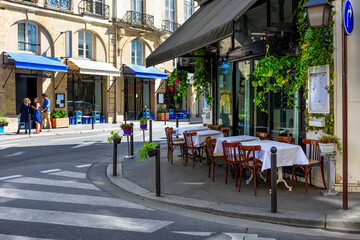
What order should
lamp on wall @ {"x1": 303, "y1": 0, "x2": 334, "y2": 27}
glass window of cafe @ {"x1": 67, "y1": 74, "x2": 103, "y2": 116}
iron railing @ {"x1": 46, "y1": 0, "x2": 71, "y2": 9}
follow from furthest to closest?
1. glass window of cafe @ {"x1": 67, "y1": 74, "x2": 103, "y2": 116}
2. iron railing @ {"x1": 46, "y1": 0, "x2": 71, "y2": 9}
3. lamp on wall @ {"x1": 303, "y1": 0, "x2": 334, "y2": 27}

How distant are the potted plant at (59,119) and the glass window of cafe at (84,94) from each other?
1780 millimetres

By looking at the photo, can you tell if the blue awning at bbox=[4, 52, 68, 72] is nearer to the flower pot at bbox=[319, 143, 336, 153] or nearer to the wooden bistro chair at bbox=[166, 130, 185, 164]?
the wooden bistro chair at bbox=[166, 130, 185, 164]

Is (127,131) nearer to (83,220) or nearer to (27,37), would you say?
(83,220)

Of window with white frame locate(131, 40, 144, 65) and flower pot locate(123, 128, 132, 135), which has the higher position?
window with white frame locate(131, 40, 144, 65)

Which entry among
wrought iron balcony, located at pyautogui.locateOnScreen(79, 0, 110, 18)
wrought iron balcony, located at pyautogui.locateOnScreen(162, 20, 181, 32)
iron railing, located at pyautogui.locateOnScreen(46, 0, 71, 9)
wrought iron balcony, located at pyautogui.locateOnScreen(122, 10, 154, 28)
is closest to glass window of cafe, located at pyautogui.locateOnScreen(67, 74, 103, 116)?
wrought iron balcony, located at pyautogui.locateOnScreen(79, 0, 110, 18)

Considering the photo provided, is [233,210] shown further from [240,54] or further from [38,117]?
[38,117]

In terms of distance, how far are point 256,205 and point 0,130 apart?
14.6 metres

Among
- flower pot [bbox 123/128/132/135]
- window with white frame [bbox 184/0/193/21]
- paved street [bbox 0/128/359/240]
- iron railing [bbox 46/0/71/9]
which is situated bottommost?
paved street [bbox 0/128/359/240]

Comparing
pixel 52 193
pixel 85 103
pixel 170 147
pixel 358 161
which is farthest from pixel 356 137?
pixel 85 103

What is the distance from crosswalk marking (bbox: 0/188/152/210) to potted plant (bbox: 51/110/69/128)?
1331 centimetres

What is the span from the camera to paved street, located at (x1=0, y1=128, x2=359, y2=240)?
4383 millimetres

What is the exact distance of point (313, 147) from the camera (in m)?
6.77

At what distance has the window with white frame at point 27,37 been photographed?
62.8 ft

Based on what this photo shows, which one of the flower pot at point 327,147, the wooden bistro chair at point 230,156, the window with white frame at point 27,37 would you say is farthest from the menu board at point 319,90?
the window with white frame at point 27,37
